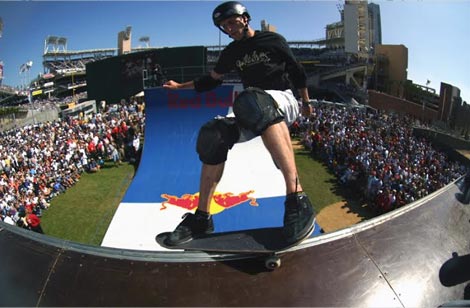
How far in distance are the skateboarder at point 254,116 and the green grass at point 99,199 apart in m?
8.19

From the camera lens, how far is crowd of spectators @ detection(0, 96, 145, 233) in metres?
12.0

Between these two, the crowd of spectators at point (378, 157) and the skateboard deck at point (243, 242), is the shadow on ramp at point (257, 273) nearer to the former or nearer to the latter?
the skateboard deck at point (243, 242)

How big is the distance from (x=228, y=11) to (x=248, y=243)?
1.81 metres

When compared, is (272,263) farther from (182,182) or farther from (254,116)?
(182,182)

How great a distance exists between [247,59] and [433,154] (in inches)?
577

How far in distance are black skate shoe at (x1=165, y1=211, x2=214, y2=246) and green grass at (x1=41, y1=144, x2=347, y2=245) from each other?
7919 millimetres

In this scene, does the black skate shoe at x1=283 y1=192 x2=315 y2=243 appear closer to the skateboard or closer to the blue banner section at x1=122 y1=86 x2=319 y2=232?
the skateboard

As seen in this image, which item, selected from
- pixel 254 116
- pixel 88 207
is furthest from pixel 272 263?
pixel 88 207

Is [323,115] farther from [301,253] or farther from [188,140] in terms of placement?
[301,253]

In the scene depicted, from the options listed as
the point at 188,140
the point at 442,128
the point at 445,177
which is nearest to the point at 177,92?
the point at 188,140

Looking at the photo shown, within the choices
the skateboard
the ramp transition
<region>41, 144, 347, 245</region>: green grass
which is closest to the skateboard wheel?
the skateboard

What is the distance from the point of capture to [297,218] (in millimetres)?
2510

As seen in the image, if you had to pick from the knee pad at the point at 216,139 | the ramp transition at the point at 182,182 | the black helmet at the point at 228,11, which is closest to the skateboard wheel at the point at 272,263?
the knee pad at the point at 216,139

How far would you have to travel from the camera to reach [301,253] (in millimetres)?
2562
